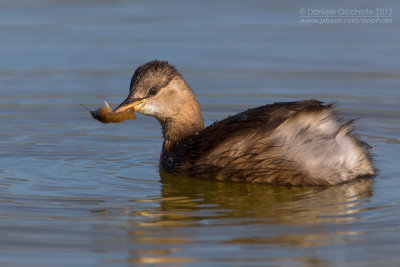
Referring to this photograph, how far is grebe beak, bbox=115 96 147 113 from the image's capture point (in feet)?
30.1

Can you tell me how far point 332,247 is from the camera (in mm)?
6859

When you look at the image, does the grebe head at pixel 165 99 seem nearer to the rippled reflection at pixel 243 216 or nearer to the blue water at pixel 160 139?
the blue water at pixel 160 139

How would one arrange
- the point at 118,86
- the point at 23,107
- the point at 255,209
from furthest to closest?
the point at 118,86 < the point at 23,107 < the point at 255,209

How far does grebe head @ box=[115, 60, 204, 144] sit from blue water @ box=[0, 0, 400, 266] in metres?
0.50

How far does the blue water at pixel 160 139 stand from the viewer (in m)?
6.97

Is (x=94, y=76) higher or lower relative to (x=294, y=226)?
higher

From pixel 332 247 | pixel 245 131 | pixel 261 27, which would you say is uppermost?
pixel 261 27

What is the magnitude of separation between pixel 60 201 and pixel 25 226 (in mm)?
753

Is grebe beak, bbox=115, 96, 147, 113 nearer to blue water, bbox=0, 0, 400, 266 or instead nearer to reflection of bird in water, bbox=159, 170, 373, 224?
blue water, bbox=0, 0, 400, 266

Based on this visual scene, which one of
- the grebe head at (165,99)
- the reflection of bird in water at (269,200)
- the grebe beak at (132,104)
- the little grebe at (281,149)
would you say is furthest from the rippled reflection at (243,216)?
the grebe beak at (132,104)

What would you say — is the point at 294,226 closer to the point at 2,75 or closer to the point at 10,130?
the point at 10,130

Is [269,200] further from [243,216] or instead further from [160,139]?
[160,139]

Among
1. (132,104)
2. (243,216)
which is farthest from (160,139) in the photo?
(243,216)

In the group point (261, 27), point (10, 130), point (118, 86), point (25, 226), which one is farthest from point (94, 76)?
point (25, 226)
